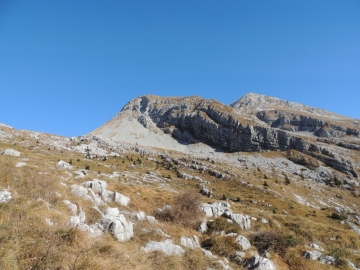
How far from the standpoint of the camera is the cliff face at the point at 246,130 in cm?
11679

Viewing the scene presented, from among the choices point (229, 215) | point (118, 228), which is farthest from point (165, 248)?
point (229, 215)

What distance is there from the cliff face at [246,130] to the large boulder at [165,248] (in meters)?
118

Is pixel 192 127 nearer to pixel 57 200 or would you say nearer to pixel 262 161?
pixel 262 161

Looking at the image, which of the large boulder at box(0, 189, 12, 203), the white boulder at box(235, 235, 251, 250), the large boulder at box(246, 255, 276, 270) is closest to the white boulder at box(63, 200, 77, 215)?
the large boulder at box(0, 189, 12, 203)

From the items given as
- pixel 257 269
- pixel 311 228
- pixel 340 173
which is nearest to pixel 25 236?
pixel 257 269

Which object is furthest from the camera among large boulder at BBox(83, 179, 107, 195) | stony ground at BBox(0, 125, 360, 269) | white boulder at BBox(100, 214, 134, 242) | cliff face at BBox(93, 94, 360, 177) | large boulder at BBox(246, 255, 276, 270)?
cliff face at BBox(93, 94, 360, 177)

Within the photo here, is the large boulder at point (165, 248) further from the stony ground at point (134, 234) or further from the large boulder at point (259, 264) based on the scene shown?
the large boulder at point (259, 264)

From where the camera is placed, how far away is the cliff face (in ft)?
383

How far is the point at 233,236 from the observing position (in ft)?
47.9

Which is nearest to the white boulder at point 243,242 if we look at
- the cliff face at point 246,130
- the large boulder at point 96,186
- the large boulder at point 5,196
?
the large boulder at point 96,186

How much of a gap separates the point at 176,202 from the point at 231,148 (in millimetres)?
119659

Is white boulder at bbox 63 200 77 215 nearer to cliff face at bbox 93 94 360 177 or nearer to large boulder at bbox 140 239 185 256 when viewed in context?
large boulder at bbox 140 239 185 256

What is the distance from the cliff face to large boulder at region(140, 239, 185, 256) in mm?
117568

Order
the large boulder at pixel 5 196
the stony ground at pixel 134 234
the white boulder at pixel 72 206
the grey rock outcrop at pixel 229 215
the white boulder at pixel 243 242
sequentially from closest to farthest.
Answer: the stony ground at pixel 134 234 → the large boulder at pixel 5 196 → the white boulder at pixel 72 206 → the white boulder at pixel 243 242 → the grey rock outcrop at pixel 229 215
